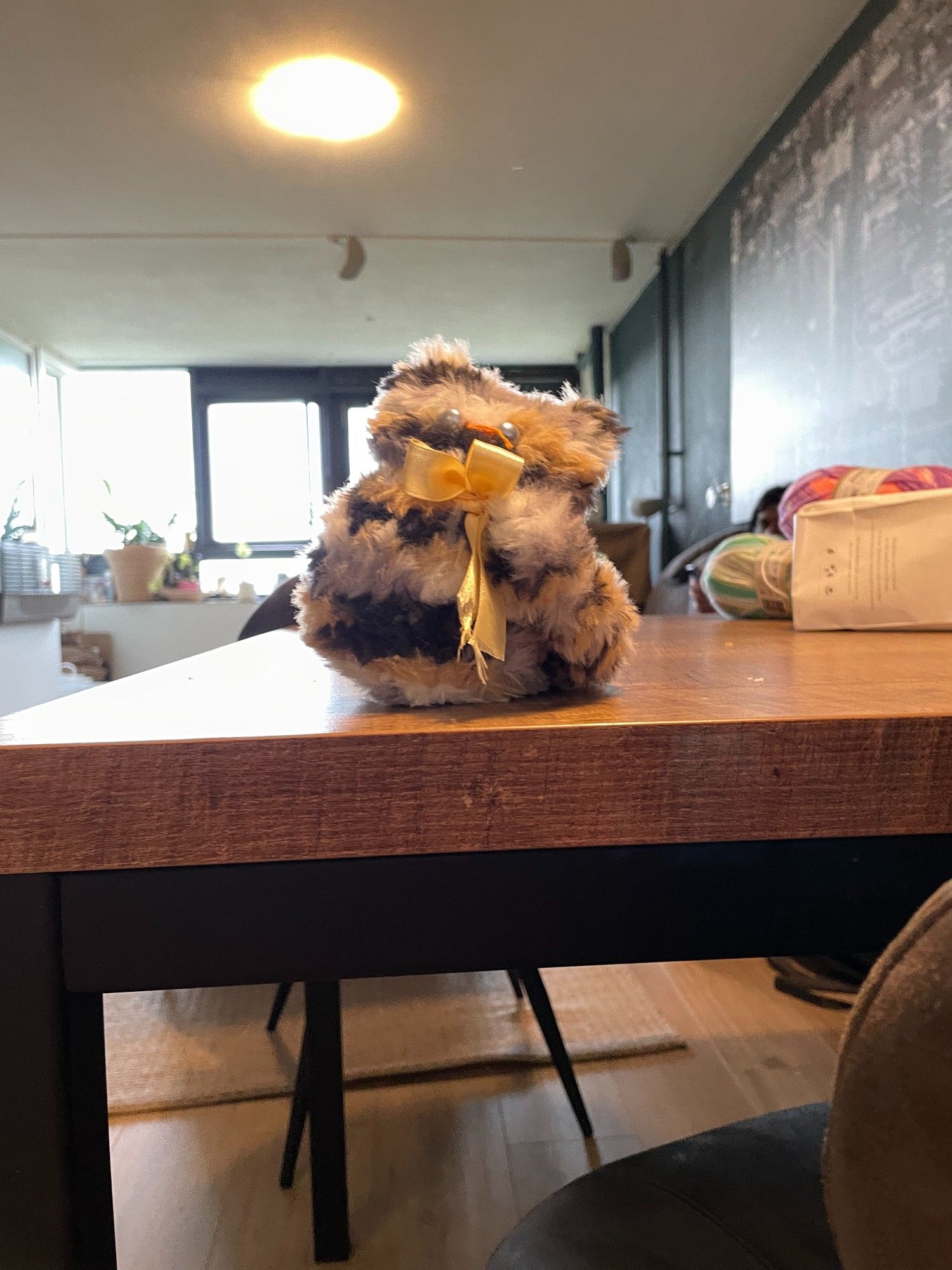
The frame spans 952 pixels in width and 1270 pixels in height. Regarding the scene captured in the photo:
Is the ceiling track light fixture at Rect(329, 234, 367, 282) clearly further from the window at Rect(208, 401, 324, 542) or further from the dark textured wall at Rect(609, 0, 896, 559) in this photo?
the window at Rect(208, 401, 324, 542)

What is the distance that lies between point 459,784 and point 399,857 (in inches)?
1.5

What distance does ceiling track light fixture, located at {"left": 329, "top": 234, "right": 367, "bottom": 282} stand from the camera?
11.5ft

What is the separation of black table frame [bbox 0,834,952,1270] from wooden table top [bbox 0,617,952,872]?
0.04ft

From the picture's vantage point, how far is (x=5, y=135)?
2.77m

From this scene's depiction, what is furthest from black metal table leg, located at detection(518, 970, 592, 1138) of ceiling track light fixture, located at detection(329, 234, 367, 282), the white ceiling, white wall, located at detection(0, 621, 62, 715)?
ceiling track light fixture, located at detection(329, 234, 367, 282)

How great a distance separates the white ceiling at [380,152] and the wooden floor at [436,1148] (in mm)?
2369

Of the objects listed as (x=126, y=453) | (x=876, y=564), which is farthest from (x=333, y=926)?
(x=126, y=453)

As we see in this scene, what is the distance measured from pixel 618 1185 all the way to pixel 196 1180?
0.85 metres

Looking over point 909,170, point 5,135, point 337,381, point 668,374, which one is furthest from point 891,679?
point 337,381

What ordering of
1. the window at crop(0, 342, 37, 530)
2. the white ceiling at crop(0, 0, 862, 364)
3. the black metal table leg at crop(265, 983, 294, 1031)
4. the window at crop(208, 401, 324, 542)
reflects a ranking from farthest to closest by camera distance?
the window at crop(208, 401, 324, 542) < the window at crop(0, 342, 37, 530) < the white ceiling at crop(0, 0, 862, 364) < the black metal table leg at crop(265, 983, 294, 1031)

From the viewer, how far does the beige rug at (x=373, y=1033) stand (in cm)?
128

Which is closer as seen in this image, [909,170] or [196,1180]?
[196,1180]

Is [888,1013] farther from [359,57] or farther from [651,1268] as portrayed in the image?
[359,57]

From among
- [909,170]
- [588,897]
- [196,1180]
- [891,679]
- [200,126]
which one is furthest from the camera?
[200,126]
